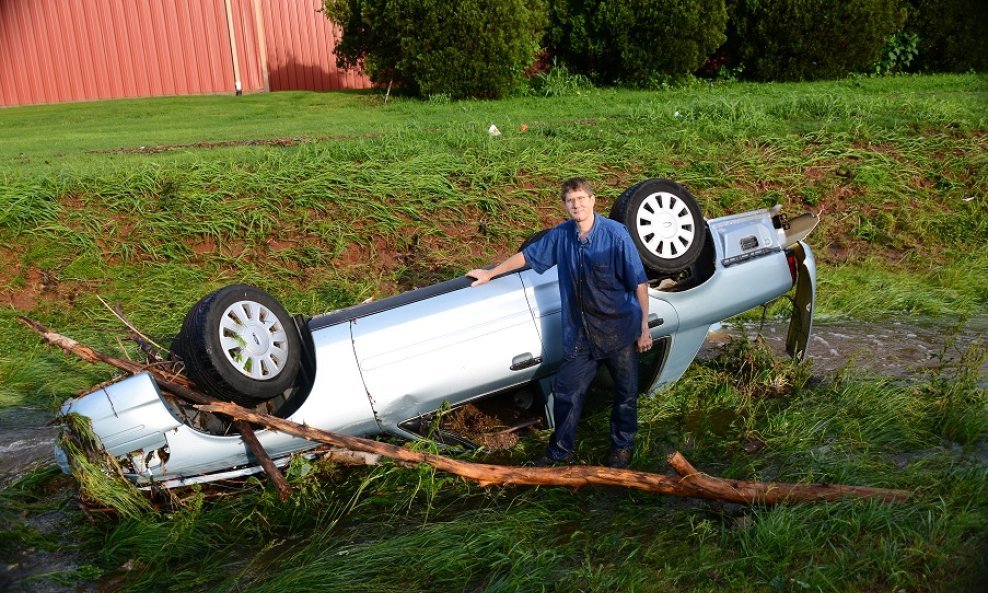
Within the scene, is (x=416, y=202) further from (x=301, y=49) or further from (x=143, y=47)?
(x=143, y=47)

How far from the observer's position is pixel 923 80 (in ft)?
50.3

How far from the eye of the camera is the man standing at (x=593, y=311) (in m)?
4.75

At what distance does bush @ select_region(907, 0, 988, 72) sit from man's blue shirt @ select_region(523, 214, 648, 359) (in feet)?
47.2

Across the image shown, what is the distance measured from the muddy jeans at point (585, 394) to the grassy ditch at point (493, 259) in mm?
247

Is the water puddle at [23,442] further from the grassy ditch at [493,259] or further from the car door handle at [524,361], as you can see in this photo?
the car door handle at [524,361]

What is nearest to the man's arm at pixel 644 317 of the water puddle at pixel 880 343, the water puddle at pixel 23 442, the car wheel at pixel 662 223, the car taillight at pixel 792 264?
the car wheel at pixel 662 223

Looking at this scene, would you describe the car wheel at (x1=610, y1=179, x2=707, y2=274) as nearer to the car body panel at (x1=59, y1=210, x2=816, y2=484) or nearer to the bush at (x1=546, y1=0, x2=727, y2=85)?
the car body panel at (x1=59, y1=210, x2=816, y2=484)

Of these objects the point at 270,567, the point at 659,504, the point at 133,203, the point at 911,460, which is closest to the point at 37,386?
the point at 133,203

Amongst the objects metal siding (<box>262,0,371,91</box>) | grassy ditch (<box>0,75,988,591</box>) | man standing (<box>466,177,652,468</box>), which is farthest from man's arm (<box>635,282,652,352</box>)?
metal siding (<box>262,0,371,91</box>)

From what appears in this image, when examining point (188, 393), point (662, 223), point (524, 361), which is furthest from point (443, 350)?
point (662, 223)

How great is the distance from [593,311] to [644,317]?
0.30 meters

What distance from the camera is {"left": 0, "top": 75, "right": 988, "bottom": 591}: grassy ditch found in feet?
13.0

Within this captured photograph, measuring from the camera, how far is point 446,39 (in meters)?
13.8

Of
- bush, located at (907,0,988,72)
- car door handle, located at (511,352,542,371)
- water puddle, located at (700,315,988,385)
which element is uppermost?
bush, located at (907,0,988,72)
